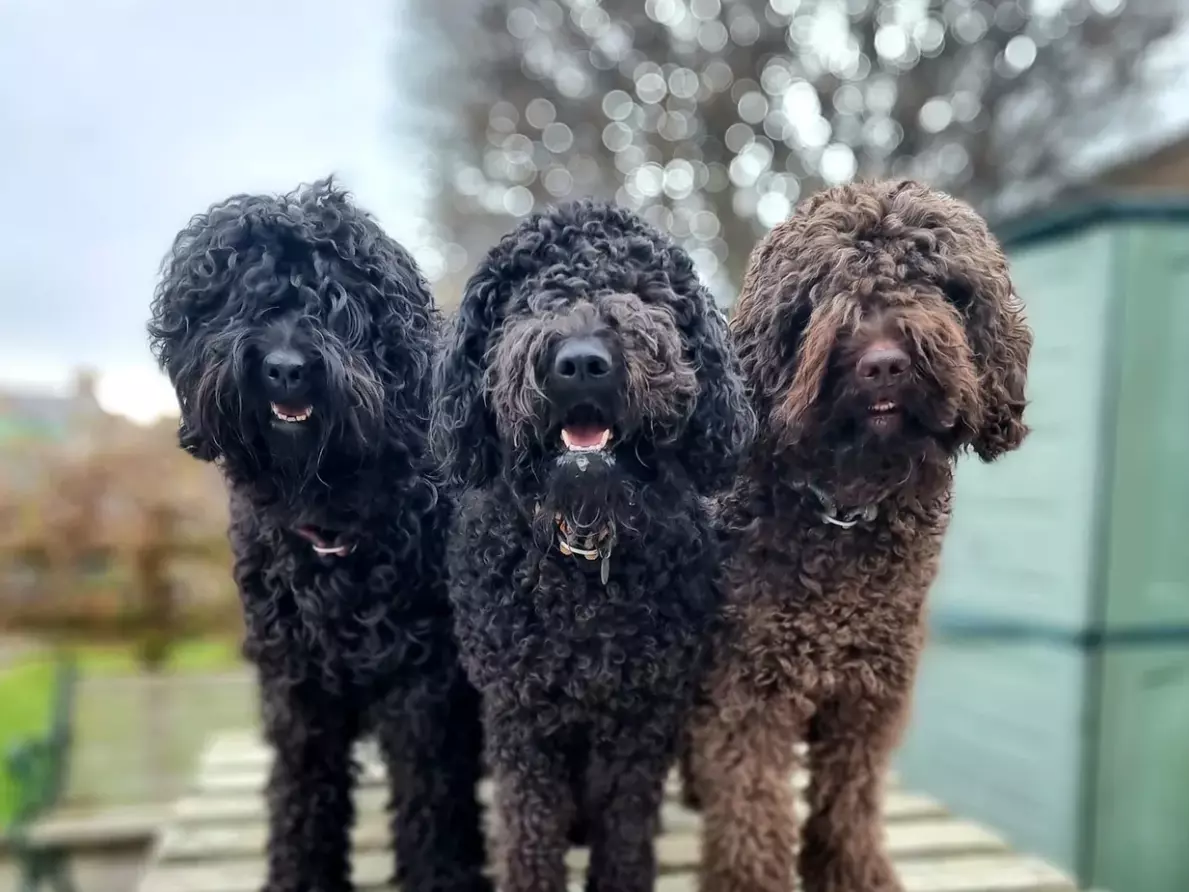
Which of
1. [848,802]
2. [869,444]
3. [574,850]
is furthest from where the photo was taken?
[574,850]

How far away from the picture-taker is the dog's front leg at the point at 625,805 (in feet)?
4.61

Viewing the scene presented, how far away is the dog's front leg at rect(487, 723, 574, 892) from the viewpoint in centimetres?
139

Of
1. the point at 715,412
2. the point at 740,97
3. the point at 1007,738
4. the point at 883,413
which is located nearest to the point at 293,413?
the point at 715,412

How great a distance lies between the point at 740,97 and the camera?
4078mm

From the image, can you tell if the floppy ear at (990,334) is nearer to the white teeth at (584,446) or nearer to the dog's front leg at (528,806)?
the white teeth at (584,446)

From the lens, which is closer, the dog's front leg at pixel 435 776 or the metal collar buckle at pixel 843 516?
the metal collar buckle at pixel 843 516

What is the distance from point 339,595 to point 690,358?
0.67 metres

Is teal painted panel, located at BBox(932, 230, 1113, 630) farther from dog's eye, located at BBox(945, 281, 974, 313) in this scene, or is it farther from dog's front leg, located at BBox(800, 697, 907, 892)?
dog's eye, located at BBox(945, 281, 974, 313)

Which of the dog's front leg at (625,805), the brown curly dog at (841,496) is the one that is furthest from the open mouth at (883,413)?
the dog's front leg at (625,805)

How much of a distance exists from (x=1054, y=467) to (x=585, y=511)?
235cm

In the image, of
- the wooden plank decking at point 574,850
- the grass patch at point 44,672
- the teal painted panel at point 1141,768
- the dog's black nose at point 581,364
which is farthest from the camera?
the grass patch at point 44,672

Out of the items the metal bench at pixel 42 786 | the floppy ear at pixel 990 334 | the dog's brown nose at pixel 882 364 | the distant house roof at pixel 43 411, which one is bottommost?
the metal bench at pixel 42 786

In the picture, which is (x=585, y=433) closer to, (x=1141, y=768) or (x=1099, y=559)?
(x=1099, y=559)

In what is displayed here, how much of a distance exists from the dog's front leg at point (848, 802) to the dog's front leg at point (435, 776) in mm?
600
